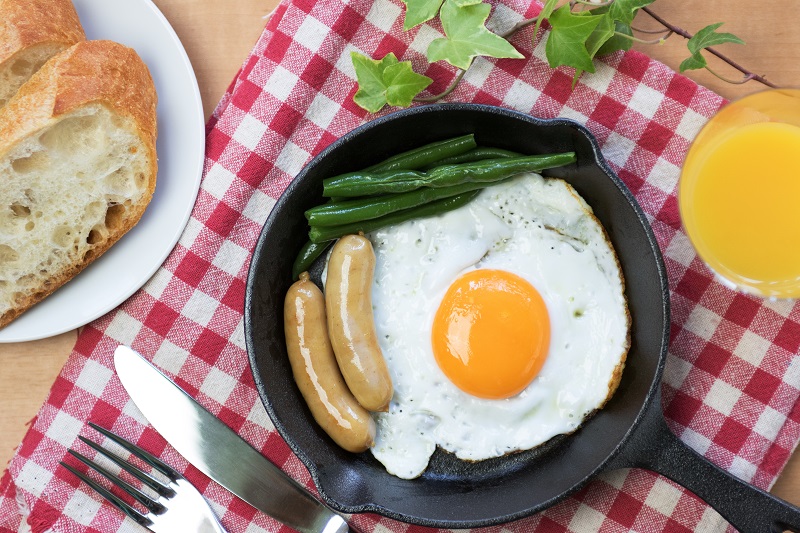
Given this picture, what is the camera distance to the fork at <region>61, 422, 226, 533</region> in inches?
115

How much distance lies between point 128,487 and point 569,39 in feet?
8.13

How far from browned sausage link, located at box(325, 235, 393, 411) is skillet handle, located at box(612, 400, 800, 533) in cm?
93

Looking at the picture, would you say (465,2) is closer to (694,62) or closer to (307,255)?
(694,62)

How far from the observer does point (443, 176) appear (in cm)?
269

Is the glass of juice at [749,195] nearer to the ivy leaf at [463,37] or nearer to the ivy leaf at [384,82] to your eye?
the ivy leaf at [463,37]

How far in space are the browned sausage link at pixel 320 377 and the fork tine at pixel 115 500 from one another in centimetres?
85

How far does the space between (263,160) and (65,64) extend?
0.82m

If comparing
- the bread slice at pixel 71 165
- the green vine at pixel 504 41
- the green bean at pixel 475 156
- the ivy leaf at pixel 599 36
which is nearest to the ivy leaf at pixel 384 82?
the green vine at pixel 504 41

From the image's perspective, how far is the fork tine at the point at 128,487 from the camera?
2914 millimetres

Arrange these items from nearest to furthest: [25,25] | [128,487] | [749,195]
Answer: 1. [749,195]
2. [25,25]
3. [128,487]

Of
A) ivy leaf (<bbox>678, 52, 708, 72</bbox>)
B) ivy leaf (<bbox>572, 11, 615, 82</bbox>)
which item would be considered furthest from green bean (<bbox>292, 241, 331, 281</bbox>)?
ivy leaf (<bbox>678, 52, 708, 72</bbox>)

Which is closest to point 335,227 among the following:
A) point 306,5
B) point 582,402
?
point 306,5

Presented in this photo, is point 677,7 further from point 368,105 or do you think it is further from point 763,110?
point 368,105

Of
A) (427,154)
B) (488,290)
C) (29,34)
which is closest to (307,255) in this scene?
(427,154)
